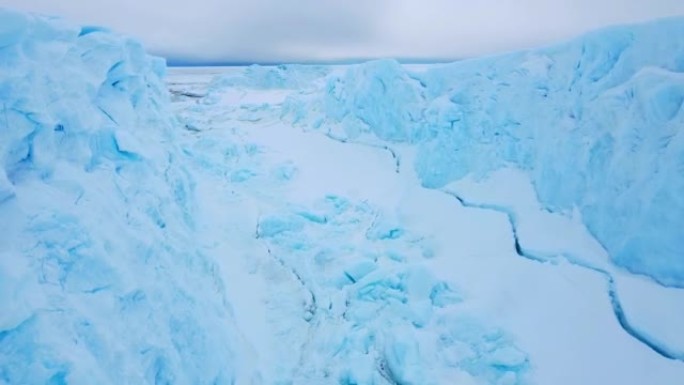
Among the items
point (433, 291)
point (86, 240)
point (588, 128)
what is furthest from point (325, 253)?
point (86, 240)

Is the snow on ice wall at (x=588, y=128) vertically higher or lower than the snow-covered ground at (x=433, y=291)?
higher

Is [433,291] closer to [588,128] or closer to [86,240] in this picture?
[588,128]

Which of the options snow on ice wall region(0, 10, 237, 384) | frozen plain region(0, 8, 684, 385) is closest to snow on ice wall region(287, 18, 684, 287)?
frozen plain region(0, 8, 684, 385)

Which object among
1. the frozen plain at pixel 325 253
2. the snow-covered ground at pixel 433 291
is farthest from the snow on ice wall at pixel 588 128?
the snow-covered ground at pixel 433 291

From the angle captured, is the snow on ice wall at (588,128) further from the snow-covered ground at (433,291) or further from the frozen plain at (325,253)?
the snow-covered ground at (433,291)

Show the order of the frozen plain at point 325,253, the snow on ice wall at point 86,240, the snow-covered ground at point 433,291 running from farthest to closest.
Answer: the snow-covered ground at point 433,291, the frozen plain at point 325,253, the snow on ice wall at point 86,240

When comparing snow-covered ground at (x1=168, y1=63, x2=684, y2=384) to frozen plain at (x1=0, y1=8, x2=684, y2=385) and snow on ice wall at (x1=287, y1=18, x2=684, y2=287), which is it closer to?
frozen plain at (x1=0, y1=8, x2=684, y2=385)
